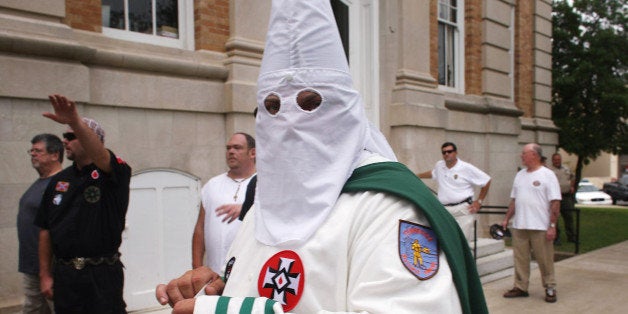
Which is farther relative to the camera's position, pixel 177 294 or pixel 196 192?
pixel 196 192

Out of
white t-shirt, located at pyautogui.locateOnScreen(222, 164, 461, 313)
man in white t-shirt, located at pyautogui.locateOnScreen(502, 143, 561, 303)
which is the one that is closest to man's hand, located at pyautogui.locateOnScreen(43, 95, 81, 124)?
white t-shirt, located at pyautogui.locateOnScreen(222, 164, 461, 313)

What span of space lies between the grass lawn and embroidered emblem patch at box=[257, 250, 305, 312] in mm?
10779

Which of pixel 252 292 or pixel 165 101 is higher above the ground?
pixel 165 101

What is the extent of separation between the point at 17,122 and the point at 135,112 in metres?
1.26

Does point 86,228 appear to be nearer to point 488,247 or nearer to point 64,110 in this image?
point 64,110

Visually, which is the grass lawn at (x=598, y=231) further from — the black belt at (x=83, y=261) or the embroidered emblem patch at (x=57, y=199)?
the embroidered emblem patch at (x=57, y=199)

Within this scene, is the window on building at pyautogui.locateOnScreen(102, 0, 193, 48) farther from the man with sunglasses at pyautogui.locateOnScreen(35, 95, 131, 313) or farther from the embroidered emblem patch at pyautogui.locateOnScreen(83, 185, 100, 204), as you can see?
the embroidered emblem patch at pyautogui.locateOnScreen(83, 185, 100, 204)

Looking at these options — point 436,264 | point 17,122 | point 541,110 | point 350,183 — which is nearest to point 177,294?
point 350,183

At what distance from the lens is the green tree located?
22.2 metres

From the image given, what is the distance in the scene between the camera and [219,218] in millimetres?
4266

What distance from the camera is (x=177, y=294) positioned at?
2.06m

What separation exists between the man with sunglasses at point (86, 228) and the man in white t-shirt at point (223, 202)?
83 centimetres

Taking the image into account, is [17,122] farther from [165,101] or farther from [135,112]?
[165,101]

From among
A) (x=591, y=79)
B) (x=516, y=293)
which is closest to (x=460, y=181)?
(x=516, y=293)
